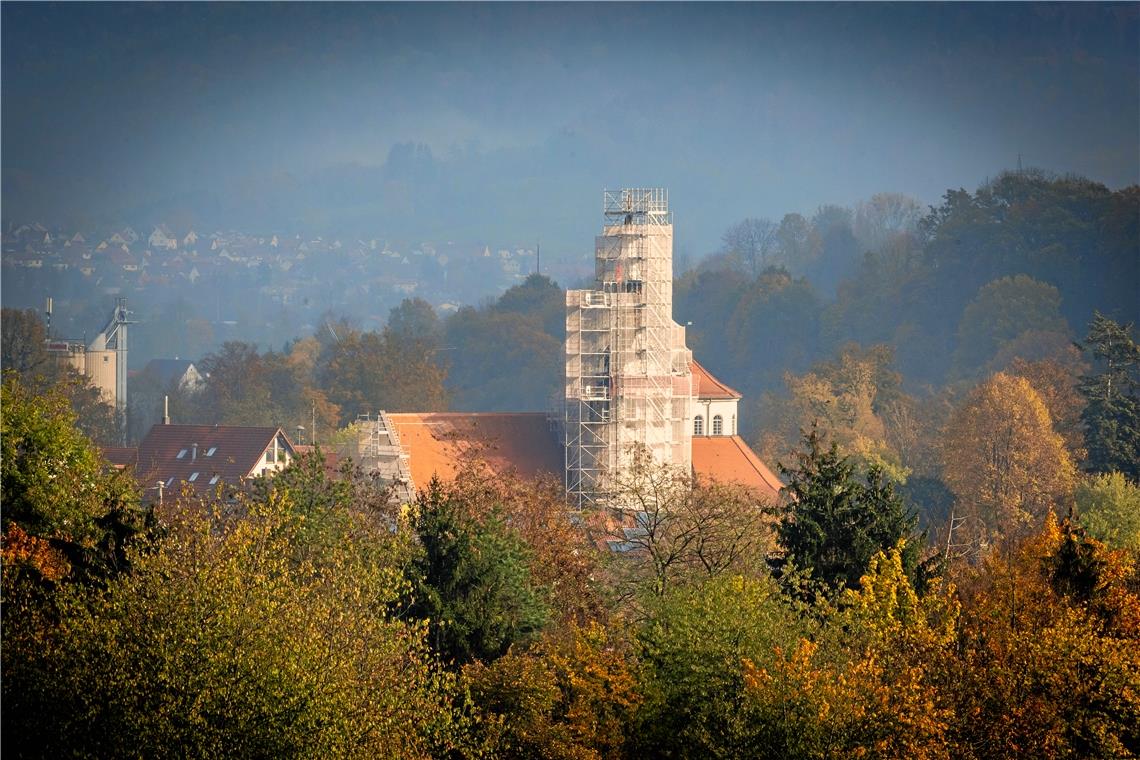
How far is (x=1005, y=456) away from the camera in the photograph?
227 ft

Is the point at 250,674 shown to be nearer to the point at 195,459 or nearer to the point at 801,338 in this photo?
the point at 195,459

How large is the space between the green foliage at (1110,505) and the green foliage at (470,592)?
75.6 feet

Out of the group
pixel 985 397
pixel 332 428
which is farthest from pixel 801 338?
pixel 985 397

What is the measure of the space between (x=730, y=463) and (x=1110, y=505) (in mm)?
12785

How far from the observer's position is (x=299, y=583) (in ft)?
94.6

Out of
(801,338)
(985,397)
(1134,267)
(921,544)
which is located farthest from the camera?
(801,338)

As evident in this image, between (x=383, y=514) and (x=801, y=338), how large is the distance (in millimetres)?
103638

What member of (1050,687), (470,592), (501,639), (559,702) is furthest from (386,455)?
(1050,687)

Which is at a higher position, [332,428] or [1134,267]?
[1134,267]

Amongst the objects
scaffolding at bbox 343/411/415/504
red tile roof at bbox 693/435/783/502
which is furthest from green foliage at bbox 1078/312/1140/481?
scaffolding at bbox 343/411/415/504

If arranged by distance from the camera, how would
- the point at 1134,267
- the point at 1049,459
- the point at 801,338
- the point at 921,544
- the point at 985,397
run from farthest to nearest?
the point at 801,338 → the point at 1134,267 → the point at 985,397 → the point at 1049,459 → the point at 921,544

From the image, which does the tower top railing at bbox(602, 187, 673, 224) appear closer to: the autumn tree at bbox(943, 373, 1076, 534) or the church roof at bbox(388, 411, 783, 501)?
the church roof at bbox(388, 411, 783, 501)

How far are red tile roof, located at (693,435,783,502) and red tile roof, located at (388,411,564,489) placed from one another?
16.1 ft

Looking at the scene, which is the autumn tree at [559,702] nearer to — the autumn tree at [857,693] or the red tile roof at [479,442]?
the autumn tree at [857,693]
